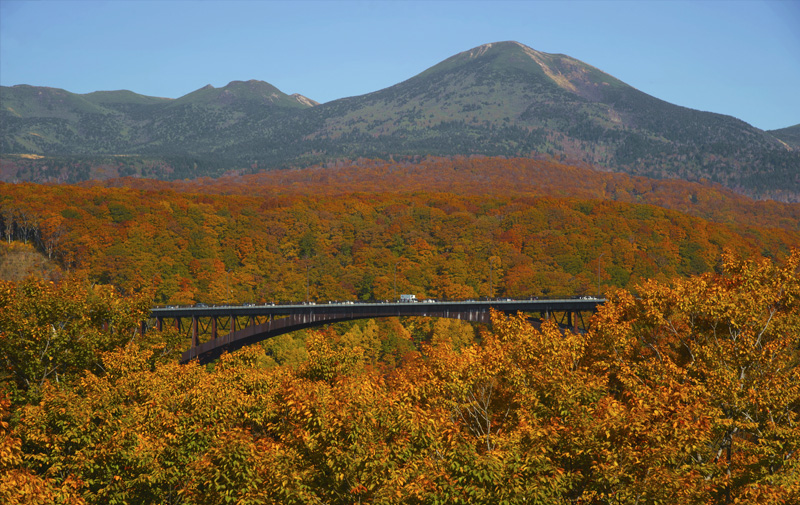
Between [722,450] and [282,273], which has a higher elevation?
[722,450]

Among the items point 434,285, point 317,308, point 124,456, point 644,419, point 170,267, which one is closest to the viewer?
point 644,419

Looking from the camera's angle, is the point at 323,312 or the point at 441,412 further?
the point at 323,312

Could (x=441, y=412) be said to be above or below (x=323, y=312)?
above

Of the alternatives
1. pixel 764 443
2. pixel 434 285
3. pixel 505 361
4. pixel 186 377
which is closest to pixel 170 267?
pixel 434 285

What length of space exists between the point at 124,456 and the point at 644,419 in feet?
66.7

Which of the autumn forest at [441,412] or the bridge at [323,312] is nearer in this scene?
the autumn forest at [441,412]

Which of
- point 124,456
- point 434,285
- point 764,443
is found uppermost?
point 764,443

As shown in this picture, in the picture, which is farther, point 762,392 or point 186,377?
point 186,377

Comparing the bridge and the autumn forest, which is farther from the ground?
the autumn forest

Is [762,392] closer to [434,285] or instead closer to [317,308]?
[317,308]

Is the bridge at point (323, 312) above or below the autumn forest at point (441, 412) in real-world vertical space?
below

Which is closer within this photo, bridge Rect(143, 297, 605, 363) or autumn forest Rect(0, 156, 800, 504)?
autumn forest Rect(0, 156, 800, 504)

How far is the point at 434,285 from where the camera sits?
180375 mm

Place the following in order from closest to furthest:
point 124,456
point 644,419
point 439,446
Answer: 1. point 644,419
2. point 439,446
3. point 124,456
